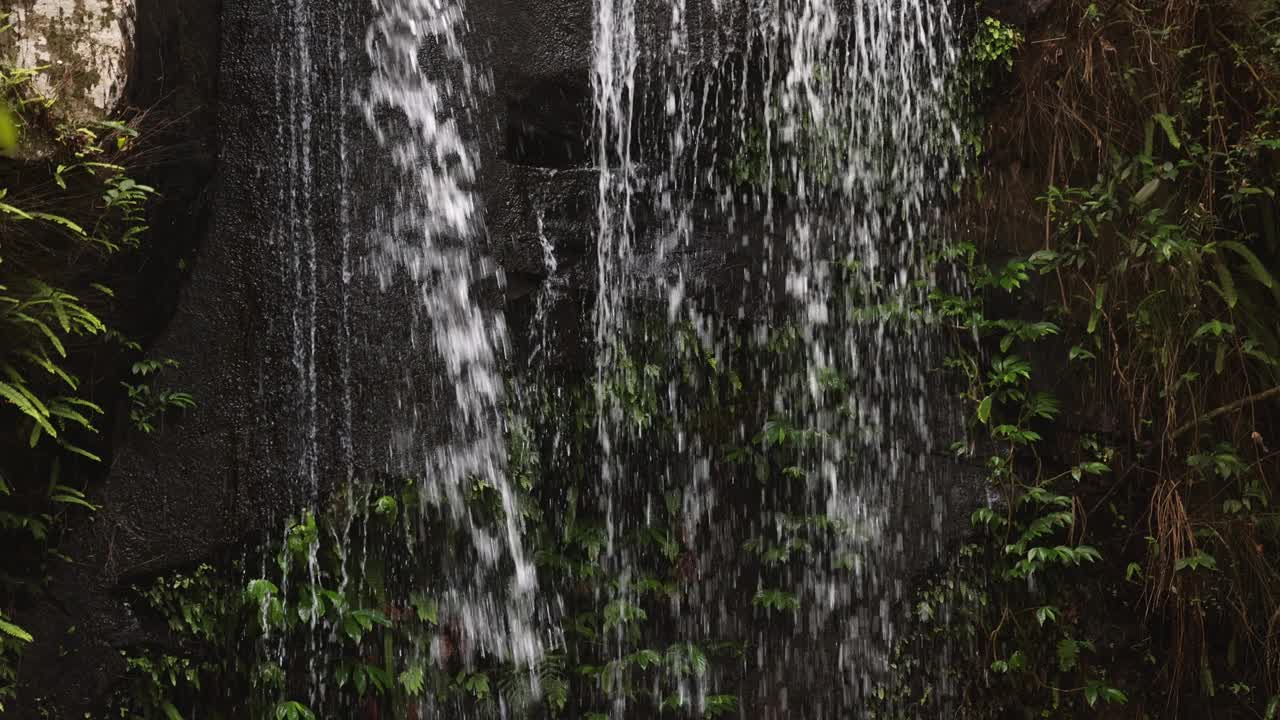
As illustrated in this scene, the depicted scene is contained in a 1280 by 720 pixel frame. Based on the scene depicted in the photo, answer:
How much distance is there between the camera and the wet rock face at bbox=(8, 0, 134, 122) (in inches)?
150

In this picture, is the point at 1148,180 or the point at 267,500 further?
the point at 1148,180

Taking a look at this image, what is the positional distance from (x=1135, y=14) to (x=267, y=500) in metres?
4.74

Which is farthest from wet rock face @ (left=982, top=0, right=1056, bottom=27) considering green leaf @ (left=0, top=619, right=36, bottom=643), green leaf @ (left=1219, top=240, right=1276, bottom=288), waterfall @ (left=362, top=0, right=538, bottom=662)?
green leaf @ (left=0, top=619, right=36, bottom=643)

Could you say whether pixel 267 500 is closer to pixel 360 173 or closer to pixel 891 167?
pixel 360 173

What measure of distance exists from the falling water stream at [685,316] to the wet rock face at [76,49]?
81 centimetres

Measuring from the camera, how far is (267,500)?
4.44 m

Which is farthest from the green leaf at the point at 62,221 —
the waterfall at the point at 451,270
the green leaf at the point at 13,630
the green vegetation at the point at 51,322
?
the green leaf at the point at 13,630

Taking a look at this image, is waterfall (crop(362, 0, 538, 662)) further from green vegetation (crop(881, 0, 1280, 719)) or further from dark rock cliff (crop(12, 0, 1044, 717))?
green vegetation (crop(881, 0, 1280, 719))

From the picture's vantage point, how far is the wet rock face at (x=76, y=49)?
3.81m

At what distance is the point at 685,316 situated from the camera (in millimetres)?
5320

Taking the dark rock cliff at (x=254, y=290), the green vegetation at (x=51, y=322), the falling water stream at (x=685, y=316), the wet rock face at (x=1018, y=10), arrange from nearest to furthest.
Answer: the green vegetation at (x=51, y=322), the dark rock cliff at (x=254, y=290), the falling water stream at (x=685, y=316), the wet rock face at (x=1018, y=10)

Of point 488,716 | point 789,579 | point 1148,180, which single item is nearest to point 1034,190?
point 1148,180

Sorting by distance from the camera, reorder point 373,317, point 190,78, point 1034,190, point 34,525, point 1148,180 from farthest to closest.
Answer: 1. point 1034,190
2. point 1148,180
3. point 373,317
4. point 190,78
5. point 34,525

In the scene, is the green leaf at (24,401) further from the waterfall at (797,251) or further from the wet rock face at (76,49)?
the waterfall at (797,251)
